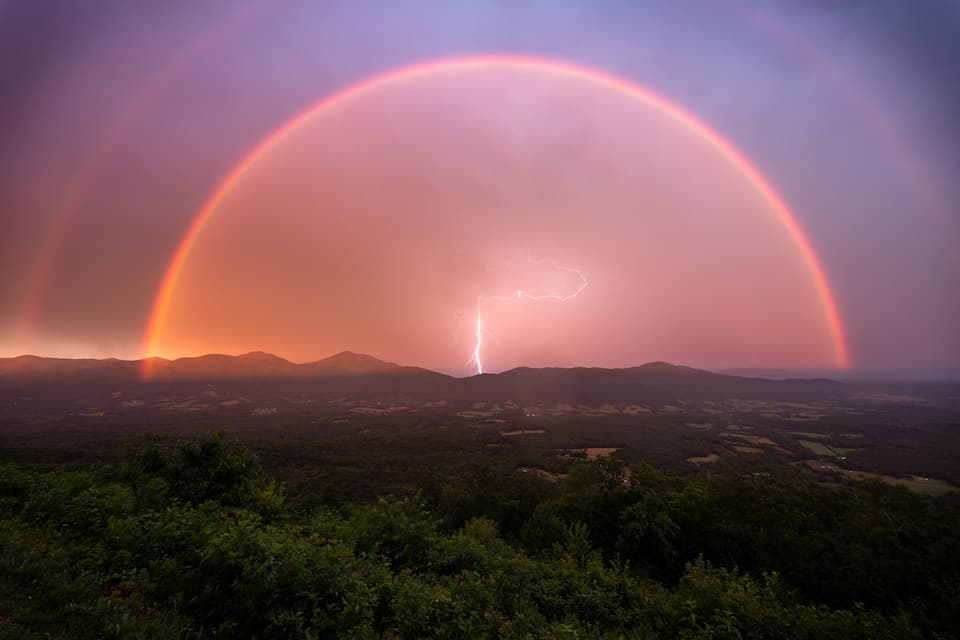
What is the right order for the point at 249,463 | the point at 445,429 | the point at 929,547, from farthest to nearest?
the point at 445,429
the point at 249,463
the point at 929,547

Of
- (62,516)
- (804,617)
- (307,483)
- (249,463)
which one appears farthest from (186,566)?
(307,483)

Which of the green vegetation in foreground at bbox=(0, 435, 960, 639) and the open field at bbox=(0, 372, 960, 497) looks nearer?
the green vegetation in foreground at bbox=(0, 435, 960, 639)

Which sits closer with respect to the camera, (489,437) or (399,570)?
(399,570)

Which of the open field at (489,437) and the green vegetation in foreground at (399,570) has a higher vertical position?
the green vegetation in foreground at (399,570)

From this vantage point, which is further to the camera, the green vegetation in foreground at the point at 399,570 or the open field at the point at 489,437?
the open field at the point at 489,437

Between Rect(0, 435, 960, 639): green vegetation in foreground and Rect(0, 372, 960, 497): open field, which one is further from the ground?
Rect(0, 435, 960, 639): green vegetation in foreground

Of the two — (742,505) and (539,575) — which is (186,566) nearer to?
(539,575)

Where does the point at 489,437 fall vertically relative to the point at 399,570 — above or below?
below

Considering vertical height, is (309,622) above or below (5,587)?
below
